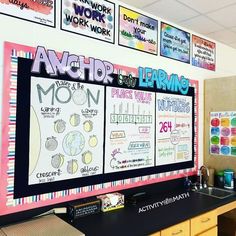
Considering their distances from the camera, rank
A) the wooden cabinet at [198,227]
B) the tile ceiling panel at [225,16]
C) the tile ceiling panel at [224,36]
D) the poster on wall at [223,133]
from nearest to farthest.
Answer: the wooden cabinet at [198,227], the tile ceiling panel at [225,16], the poster on wall at [223,133], the tile ceiling panel at [224,36]

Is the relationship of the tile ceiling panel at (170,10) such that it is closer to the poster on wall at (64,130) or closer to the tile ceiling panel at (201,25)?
the tile ceiling panel at (201,25)

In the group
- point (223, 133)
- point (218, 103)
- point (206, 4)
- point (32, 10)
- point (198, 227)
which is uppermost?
point (206, 4)

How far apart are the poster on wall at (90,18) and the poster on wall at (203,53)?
124cm

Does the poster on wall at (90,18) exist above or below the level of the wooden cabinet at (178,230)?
above

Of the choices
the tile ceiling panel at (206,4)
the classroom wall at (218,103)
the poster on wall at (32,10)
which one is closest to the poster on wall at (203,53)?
the classroom wall at (218,103)

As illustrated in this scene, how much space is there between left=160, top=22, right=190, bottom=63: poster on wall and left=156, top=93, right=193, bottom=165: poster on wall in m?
0.45

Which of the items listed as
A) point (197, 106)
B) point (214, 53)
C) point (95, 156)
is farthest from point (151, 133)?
point (214, 53)

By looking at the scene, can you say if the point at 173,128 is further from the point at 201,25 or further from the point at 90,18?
the point at 90,18

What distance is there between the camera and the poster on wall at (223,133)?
292cm

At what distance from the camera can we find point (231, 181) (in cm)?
283

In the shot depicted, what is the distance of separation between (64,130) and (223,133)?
196 cm

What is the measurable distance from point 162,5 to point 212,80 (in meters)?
1.21

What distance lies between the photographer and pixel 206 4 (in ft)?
7.59

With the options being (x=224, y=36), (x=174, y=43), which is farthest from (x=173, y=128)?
(x=224, y=36)
